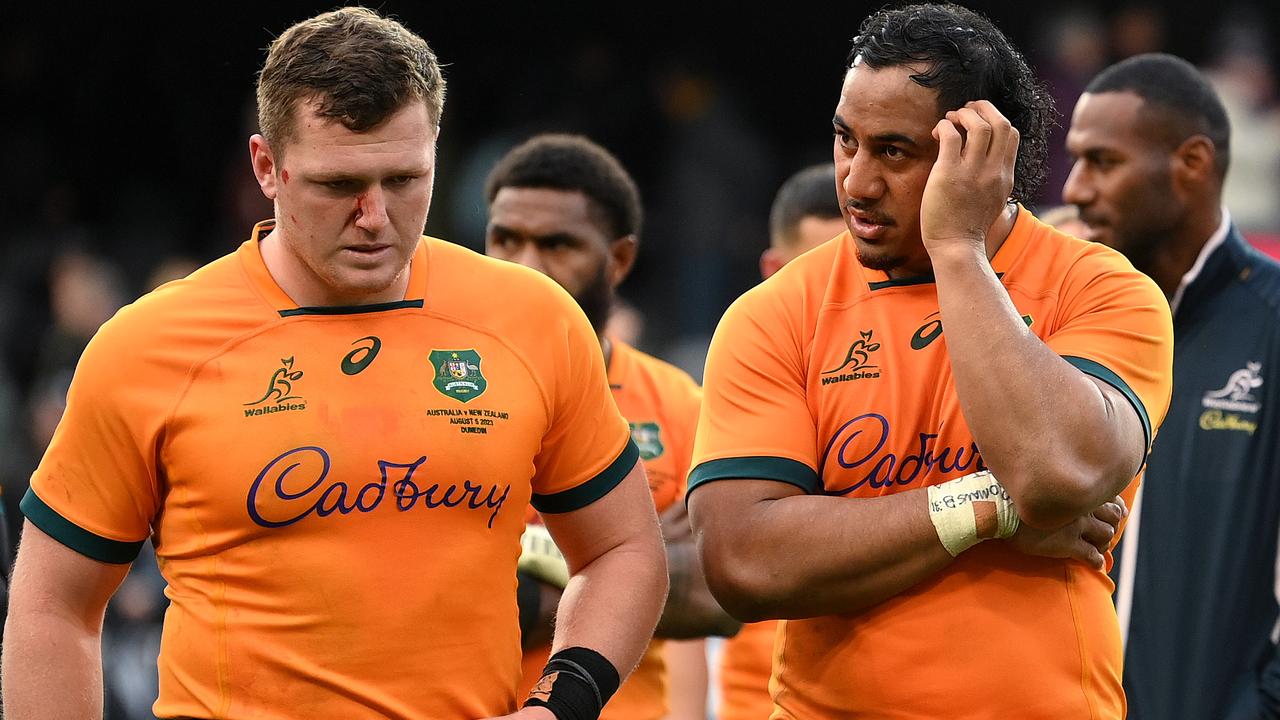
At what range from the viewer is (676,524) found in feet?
15.9

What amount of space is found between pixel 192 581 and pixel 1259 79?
1112 centimetres

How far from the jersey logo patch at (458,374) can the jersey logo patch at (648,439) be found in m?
1.69

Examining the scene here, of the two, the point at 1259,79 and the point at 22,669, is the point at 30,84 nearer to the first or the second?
the point at 1259,79

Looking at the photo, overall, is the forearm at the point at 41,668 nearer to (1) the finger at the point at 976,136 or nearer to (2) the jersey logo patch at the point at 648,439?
(1) the finger at the point at 976,136

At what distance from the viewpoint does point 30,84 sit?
12.5 metres

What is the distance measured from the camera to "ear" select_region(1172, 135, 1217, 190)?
5.17 meters

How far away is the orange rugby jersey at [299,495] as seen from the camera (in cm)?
316

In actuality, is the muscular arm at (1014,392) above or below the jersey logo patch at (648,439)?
above

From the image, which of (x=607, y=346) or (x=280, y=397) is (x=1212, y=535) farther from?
(x=280, y=397)

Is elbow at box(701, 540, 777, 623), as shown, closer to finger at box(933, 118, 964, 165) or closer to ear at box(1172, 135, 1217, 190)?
finger at box(933, 118, 964, 165)

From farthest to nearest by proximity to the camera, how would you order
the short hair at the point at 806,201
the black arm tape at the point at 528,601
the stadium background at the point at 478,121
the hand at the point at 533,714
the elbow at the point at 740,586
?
the stadium background at the point at 478,121
the short hair at the point at 806,201
the black arm tape at the point at 528,601
the elbow at the point at 740,586
the hand at the point at 533,714

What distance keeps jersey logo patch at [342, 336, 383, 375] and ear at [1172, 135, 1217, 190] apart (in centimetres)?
291

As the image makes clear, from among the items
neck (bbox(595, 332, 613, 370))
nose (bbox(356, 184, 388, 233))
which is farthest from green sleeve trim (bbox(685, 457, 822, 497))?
neck (bbox(595, 332, 613, 370))

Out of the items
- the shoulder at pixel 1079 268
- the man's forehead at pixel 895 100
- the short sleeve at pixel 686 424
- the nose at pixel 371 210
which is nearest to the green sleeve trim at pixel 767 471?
the shoulder at pixel 1079 268
